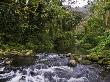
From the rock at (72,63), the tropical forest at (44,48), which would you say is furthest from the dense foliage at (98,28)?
the rock at (72,63)

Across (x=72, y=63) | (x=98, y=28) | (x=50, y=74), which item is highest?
(x=50, y=74)

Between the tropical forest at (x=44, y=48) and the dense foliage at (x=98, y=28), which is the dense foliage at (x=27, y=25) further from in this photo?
the dense foliage at (x=98, y=28)

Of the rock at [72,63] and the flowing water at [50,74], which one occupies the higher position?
the flowing water at [50,74]

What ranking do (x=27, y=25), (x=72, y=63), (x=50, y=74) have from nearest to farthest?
(x=50, y=74)
(x=72, y=63)
(x=27, y=25)

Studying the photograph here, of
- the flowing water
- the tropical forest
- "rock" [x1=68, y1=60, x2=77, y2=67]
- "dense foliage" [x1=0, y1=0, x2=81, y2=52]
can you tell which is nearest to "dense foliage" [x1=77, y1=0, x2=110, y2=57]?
the tropical forest

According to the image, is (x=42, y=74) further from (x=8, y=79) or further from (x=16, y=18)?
(x=16, y=18)

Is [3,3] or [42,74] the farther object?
[3,3]

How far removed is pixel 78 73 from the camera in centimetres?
1152

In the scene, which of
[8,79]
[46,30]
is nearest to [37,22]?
[46,30]

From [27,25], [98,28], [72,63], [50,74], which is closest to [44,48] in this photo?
[27,25]

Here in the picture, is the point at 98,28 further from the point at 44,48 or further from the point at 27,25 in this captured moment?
the point at 27,25

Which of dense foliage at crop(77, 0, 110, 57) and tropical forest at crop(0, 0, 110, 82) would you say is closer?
tropical forest at crop(0, 0, 110, 82)

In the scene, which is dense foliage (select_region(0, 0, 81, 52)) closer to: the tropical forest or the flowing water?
the tropical forest

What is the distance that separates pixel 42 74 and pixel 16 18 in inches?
482
